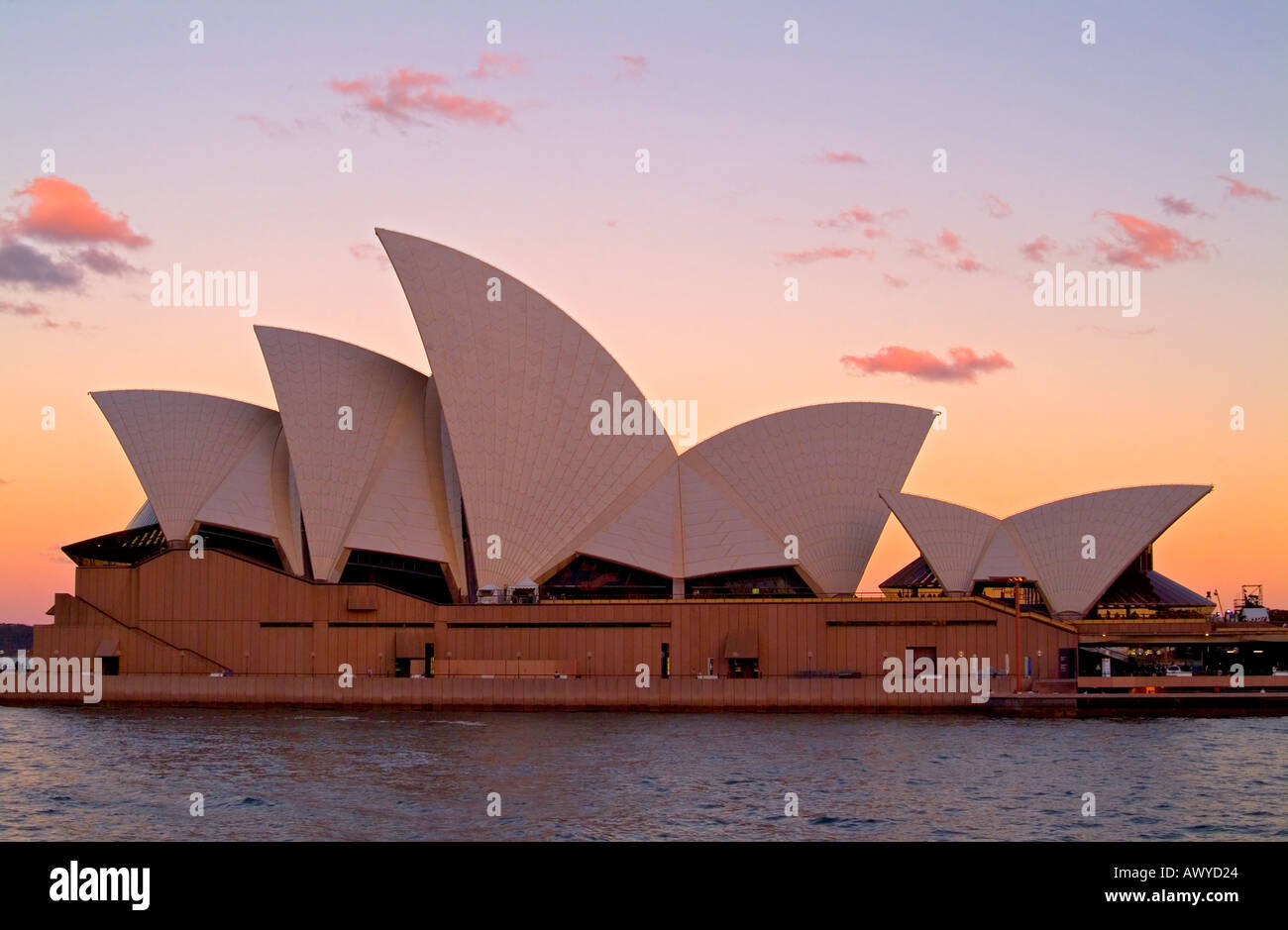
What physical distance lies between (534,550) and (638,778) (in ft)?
78.6

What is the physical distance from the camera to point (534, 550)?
168ft

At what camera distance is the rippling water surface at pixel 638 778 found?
22531 millimetres

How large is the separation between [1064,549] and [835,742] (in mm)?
20810

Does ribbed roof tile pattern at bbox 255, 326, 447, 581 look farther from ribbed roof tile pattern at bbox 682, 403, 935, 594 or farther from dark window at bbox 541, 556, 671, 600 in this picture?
ribbed roof tile pattern at bbox 682, 403, 935, 594

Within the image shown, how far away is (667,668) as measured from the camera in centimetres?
4841

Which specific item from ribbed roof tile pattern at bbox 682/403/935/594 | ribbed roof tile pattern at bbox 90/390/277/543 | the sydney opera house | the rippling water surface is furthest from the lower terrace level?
ribbed roof tile pattern at bbox 682/403/935/594

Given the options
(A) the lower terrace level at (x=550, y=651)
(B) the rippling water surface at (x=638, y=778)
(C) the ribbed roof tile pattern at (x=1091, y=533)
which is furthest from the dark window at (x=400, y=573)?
(C) the ribbed roof tile pattern at (x=1091, y=533)

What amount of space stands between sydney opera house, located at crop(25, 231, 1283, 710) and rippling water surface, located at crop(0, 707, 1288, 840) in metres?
5.99

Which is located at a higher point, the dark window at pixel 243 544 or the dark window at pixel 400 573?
the dark window at pixel 243 544

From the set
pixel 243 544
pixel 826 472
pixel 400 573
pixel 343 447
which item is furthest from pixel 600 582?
pixel 243 544

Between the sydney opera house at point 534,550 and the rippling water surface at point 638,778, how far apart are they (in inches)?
236

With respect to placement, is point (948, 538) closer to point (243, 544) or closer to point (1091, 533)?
point (1091, 533)

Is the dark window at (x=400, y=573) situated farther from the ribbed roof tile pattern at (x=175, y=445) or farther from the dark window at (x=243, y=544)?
the ribbed roof tile pattern at (x=175, y=445)
